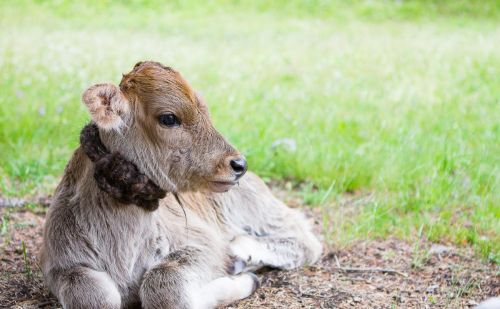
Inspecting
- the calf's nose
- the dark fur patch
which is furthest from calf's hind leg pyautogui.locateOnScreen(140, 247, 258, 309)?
the calf's nose

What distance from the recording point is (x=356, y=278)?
16.4ft

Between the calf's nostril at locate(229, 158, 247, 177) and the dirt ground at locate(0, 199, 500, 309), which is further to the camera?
the dirt ground at locate(0, 199, 500, 309)

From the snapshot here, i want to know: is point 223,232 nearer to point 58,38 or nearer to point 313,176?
point 313,176

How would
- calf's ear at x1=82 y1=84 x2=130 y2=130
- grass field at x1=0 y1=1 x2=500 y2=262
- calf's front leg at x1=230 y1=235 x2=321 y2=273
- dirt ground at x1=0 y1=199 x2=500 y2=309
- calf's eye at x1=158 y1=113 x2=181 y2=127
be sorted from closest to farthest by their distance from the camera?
1. calf's ear at x1=82 y1=84 x2=130 y2=130
2. calf's eye at x1=158 y1=113 x2=181 y2=127
3. dirt ground at x1=0 y1=199 x2=500 y2=309
4. calf's front leg at x1=230 y1=235 x2=321 y2=273
5. grass field at x1=0 y1=1 x2=500 y2=262

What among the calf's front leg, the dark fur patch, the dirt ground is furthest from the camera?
the calf's front leg

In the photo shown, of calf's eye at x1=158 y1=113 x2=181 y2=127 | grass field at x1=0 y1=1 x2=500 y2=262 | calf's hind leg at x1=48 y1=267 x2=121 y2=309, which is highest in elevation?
calf's eye at x1=158 y1=113 x2=181 y2=127

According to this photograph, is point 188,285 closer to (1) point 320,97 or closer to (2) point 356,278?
(2) point 356,278

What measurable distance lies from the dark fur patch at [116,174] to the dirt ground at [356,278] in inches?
31.0

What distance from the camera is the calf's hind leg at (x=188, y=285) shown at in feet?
13.3

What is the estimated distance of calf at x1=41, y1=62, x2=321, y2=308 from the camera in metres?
4.02

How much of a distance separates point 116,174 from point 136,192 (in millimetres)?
148

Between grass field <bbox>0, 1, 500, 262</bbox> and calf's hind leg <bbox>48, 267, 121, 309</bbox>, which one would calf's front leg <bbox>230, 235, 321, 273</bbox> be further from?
calf's hind leg <bbox>48, 267, 121, 309</bbox>

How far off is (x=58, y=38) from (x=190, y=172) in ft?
33.3

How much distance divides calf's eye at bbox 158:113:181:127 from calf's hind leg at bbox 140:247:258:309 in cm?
77
